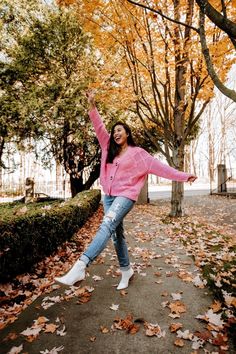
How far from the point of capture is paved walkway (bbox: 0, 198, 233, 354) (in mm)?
2785

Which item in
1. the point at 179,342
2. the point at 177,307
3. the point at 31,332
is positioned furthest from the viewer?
the point at 177,307

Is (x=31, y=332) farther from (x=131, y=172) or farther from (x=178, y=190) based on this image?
→ (x=178, y=190)

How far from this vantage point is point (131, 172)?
359 cm

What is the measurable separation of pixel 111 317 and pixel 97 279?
135 cm

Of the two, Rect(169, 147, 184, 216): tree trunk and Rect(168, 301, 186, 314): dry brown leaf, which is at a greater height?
Rect(169, 147, 184, 216): tree trunk

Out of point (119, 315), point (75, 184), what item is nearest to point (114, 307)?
point (119, 315)

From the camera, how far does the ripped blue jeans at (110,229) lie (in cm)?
307

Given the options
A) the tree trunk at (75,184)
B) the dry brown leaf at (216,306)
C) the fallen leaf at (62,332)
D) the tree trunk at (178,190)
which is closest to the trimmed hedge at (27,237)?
the fallen leaf at (62,332)

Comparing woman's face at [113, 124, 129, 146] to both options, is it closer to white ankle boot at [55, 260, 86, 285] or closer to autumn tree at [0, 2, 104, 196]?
white ankle boot at [55, 260, 86, 285]

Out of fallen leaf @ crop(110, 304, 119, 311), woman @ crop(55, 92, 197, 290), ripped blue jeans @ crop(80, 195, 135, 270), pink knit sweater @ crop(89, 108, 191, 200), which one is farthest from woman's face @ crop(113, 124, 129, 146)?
fallen leaf @ crop(110, 304, 119, 311)

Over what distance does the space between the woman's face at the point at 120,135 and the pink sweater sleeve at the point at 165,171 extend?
0.37 m

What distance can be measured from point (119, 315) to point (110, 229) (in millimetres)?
956

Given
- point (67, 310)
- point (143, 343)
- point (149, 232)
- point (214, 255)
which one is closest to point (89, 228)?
point (149, 232)

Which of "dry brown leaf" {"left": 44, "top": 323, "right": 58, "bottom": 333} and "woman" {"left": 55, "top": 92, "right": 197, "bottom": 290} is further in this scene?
"woman" {"left": 55, "top": 92, "right": 197, "bottom": 290}
